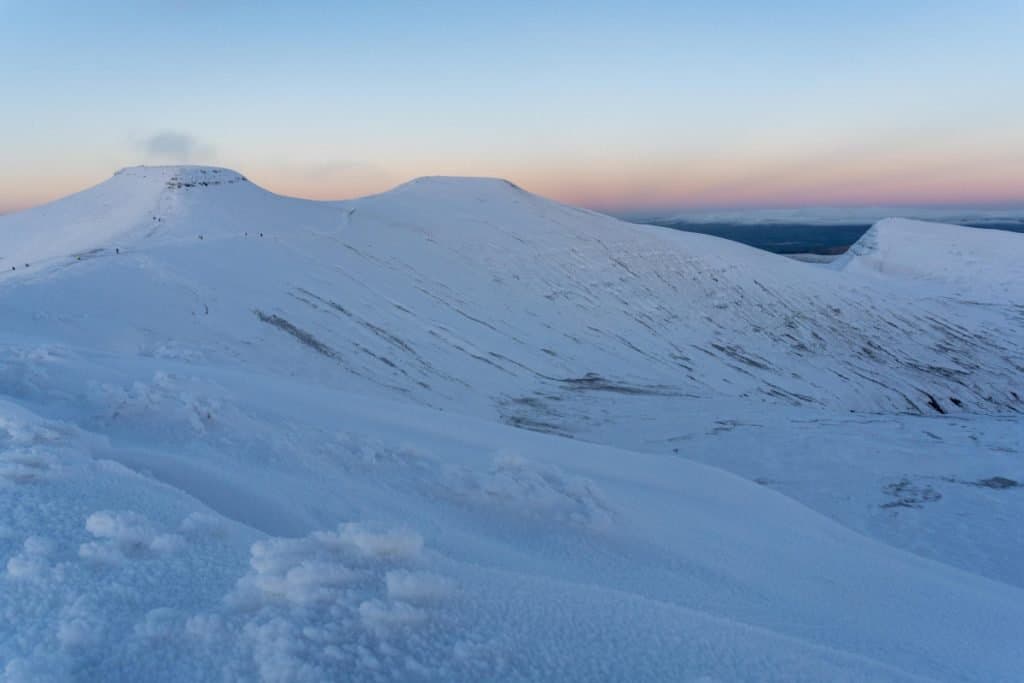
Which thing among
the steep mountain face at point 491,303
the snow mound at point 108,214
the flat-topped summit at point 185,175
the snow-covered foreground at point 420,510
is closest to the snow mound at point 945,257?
the steep mountain face at point 491,303

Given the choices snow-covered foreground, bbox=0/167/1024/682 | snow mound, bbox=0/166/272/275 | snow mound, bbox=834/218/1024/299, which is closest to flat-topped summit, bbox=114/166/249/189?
snow mound, bbox=0/166/272/275

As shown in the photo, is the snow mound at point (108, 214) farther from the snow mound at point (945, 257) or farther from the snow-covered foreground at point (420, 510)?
the snow mound at point (945, 257)

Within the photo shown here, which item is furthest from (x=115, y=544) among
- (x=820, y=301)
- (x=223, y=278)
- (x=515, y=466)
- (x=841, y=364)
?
(x=820, y=301)

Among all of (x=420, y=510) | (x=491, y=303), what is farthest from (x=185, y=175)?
(x=420, y=510)

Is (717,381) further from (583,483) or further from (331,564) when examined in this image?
(331,564)

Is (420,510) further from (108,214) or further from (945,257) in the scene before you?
(945,257)
